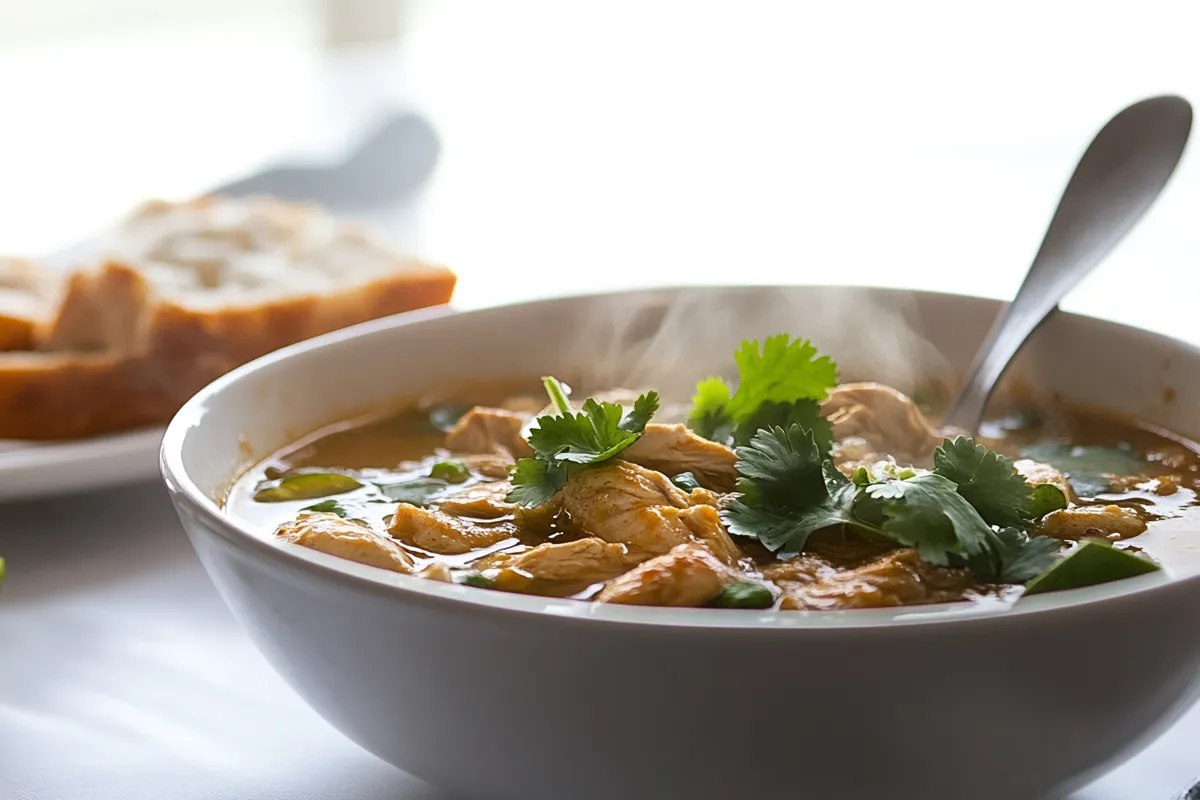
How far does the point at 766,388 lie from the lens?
2.11 m

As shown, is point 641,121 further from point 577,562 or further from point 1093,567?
point 1093,567

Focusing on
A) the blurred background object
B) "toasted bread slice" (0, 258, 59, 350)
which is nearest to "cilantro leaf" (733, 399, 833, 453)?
"toasted bread slice" (0, 258, 59, 350)

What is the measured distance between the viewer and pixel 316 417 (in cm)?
242

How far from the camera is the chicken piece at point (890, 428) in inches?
88.0

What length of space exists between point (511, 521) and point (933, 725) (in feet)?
2.65

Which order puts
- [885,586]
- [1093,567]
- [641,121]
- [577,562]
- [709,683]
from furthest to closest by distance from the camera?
[641,121], [577,562], [885,586], [1093,567], [709,683]

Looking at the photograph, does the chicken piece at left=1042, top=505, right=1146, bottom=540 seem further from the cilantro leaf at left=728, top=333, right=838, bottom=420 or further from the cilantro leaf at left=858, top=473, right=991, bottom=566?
the cilantro leaf at left=728, top=333, right=838, bottom=420

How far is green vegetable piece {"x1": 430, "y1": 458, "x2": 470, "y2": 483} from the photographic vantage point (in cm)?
219

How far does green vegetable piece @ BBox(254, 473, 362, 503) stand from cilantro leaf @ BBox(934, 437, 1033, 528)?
3.19 ft

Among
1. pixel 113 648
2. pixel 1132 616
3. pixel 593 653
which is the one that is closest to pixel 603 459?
pixel 593 653

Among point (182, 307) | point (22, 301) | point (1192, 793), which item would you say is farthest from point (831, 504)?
point (22, 301)

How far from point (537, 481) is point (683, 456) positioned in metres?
0.24

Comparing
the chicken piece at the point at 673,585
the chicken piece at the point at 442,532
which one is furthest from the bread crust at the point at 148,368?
the chicken piece at the point at 673,585

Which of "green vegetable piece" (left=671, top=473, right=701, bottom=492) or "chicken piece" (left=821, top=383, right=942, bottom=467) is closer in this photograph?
"green vegetable piece" (left=671, top=473, right=701, bottom=492)
